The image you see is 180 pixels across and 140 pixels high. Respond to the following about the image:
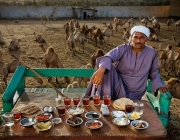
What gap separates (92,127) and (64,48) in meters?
10.7

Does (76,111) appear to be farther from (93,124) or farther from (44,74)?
(44,74)

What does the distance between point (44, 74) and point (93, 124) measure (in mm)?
1957

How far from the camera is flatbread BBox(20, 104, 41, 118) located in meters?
2.95

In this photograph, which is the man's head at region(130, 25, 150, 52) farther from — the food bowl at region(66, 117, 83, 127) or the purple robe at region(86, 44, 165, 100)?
the food bowl at region(66, 117, 83, 127)

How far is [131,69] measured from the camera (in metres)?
4.16

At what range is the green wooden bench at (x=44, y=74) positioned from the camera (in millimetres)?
3652

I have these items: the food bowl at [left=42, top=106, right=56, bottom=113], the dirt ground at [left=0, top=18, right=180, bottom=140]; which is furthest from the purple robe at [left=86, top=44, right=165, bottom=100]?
the dirt ground at [left=0, top=18, right=180, bottom=140]

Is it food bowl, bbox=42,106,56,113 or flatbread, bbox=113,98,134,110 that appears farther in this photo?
flatbread, bbox=113,98,134,110

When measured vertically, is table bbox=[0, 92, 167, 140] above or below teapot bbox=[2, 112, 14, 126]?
below

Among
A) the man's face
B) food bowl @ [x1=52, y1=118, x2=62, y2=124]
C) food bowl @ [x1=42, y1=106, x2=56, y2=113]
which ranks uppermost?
the man's face

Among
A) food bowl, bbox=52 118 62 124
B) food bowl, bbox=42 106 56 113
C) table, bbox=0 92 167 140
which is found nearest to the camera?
table, bbox=0 92 167 140

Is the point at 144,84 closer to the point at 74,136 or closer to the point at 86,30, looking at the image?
the point at 74,136

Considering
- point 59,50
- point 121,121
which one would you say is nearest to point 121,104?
point 121,121

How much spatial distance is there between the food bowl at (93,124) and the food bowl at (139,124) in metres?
0.37
